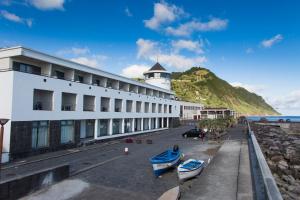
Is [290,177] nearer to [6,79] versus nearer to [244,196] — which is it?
[244,196]

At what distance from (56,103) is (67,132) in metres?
4.54

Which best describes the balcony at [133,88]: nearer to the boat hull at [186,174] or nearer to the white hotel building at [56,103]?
the white hotel building at [56,103]

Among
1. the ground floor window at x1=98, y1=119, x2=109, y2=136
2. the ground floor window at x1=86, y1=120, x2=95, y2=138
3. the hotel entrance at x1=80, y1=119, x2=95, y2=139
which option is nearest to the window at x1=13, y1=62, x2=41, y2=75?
the hotel entrance at x1=80, y1=119, x2=95, y2=139

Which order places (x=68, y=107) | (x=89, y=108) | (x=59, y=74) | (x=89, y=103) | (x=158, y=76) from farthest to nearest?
(x=158, y=76)
(x=89, y=103)
(x=89, y=108)
(x=68, y=107)
(x=59, y=74)

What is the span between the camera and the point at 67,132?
33688 millimetres

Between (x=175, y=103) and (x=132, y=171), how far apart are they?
178 ft

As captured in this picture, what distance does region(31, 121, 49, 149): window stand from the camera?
28172 millimetres

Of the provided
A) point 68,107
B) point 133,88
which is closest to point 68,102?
point 68,107

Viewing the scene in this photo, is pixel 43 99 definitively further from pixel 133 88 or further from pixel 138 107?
pixel 138 107

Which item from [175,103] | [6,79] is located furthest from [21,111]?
[175,103]

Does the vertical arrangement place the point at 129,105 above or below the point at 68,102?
above

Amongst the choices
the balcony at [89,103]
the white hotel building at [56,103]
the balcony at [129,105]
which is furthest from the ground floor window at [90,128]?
the balcony at [129,105]

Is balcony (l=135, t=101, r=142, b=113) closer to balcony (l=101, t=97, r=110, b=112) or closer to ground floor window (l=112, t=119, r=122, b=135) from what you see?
ground floor window (l=112, t=119, r=122, b=135)

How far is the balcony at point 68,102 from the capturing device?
35.3 m
